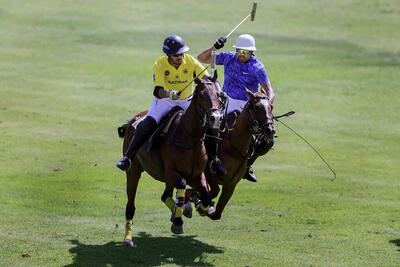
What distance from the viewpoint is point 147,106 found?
35375 mm

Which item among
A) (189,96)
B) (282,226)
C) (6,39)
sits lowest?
(6,39)

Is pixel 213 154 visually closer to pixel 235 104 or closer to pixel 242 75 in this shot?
pixel 235 104

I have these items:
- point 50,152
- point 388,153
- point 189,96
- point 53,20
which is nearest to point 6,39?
point 53,20

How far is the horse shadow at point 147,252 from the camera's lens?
1450 cm

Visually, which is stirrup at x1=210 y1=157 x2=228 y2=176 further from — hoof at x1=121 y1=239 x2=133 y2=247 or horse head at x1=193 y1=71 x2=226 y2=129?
hoof at x1=121 y1=239 x2=133 y2=247

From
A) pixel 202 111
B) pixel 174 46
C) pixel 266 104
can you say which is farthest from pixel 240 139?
pixel 174 46

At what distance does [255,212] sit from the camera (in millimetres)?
20453

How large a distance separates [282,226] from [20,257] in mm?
7194

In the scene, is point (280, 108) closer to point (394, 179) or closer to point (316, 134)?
point (316, 134)

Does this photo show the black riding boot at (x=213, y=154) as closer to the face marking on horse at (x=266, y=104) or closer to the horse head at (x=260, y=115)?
the horse head at (x=260, y=115)

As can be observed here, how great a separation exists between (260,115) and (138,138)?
2660 millimetres

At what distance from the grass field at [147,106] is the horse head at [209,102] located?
3151 millimetres

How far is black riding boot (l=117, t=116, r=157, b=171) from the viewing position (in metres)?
15.1

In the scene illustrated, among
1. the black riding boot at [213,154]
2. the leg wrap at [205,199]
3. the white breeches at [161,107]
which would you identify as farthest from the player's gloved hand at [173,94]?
the leg wrap at [205,199]
